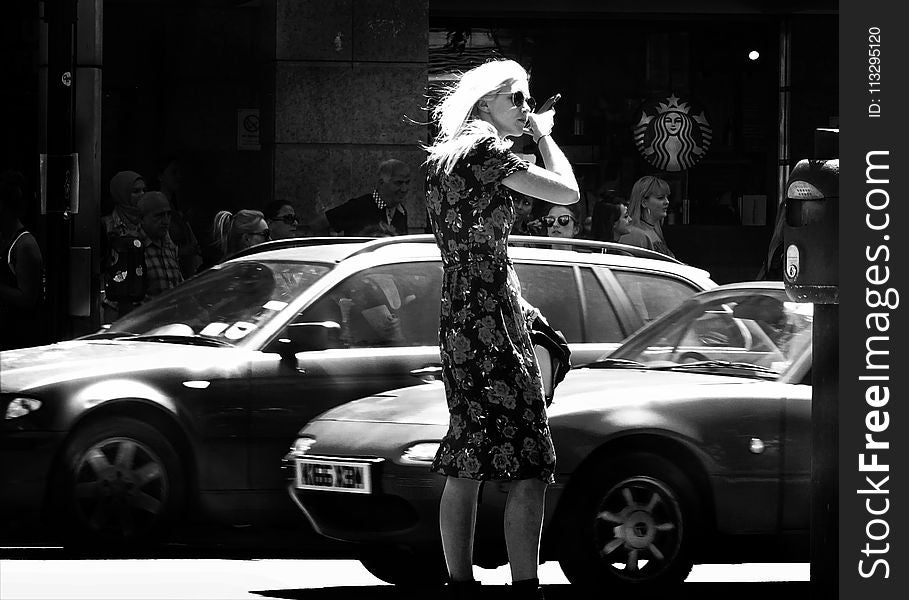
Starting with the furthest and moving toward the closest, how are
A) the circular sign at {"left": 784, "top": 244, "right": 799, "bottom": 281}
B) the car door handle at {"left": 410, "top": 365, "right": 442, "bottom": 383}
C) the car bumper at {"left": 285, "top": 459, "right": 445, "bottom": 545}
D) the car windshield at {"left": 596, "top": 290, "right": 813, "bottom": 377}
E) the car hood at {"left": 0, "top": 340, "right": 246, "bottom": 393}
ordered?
the car door handle at {"left": 410, "top": 365, "right": 442, "bottom": 383} → the car hood at {"left": 0, "top": 340, "right": 246, "bottom": 393} → the car windshield at {"left": 596, "top": 290, "right": 813, "bottom": 377} → the car bumper at {"left": 285, "top": 459, "right": 445, "bottom": 545} → the circular sign at {"left": 784, "top": 244, "right": 799, "bottom": 281}

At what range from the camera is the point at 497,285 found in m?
5.89

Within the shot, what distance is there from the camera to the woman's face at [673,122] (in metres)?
16.1

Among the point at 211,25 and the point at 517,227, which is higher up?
the point at 211,25

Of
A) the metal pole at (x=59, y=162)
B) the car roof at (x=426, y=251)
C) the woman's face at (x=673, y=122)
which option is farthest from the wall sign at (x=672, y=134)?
the car roof at (x=426, y=251)

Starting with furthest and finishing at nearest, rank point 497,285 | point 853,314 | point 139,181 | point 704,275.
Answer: point 139,181, point 704,275, point 497,285, point 853,314

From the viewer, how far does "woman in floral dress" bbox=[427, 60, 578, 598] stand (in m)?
5.81

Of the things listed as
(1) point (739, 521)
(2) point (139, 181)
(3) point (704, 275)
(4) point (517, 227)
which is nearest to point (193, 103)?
(4) point (517, 227)

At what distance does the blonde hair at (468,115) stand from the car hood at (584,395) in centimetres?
135

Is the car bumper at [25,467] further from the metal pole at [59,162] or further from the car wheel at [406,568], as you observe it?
the metal pole at [59,162]

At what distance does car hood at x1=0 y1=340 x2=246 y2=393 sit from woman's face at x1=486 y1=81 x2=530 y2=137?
248 cm

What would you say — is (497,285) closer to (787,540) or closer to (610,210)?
(787,540)

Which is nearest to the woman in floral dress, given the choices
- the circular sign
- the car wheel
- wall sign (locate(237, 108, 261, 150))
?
the circular sign

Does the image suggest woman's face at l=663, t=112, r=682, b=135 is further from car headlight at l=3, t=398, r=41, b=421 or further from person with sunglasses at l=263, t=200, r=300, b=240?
car headlight at l=3, t=398, r=41, b=421

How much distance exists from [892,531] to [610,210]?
29.8ft
